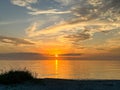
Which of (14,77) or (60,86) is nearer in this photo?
(60,86)

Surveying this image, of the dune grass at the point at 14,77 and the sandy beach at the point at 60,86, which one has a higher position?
the dune grass at the point at 14,77

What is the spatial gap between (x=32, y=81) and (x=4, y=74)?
1.67 meters

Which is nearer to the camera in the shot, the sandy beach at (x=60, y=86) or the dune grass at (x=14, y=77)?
the sandy beach at (x=60, y=86)

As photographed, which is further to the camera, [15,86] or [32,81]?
[32,81]

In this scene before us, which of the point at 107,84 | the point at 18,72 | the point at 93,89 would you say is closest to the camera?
the point at 93,89

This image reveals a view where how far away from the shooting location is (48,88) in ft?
51.4

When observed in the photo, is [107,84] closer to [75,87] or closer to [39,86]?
[75,87]

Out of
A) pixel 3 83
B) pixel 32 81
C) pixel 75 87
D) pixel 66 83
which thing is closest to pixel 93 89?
pixel 75 87

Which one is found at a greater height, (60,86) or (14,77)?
(14,77)

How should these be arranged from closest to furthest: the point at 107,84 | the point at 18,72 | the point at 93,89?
the point at 93,89 < the point at 107,84 < the point at 18,72

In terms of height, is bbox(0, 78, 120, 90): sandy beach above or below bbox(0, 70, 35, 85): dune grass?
below

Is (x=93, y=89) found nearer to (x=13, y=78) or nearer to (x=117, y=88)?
(x=117, y=88)

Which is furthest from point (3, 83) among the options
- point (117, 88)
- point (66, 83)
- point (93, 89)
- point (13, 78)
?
point (117, 88)

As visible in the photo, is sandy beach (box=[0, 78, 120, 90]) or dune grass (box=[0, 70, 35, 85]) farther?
dune grass (box=[0, 70, 35, 85])
